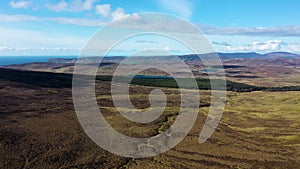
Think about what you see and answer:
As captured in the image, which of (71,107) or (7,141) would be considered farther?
(71,107)

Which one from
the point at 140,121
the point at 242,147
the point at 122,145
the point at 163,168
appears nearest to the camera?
the point at 163,168

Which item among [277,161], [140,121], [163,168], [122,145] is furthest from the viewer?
[140,121]

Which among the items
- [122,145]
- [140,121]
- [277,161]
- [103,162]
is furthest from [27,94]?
[277,161]

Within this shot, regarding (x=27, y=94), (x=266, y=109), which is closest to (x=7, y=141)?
(x=27, y=94)

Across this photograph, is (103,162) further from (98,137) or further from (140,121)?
(140,121)

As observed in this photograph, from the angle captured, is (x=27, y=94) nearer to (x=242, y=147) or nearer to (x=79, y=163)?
(x=79, y=163)

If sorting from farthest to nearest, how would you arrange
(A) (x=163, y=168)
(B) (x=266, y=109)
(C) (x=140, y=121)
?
1. (B) (x=266, y=109)
2. (C) (x=140, y=121)
3. (A) (x=163, y=168)

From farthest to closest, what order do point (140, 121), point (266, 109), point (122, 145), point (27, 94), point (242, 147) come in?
point (266, 109)
point (27, 94)
point (140, 121)
point (242, 147)
point (122, 145)

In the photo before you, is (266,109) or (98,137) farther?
(266,109)
